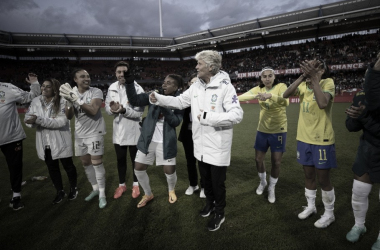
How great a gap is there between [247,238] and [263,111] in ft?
7.07

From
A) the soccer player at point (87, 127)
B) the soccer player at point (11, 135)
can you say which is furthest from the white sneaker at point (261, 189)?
the soccer player at point (11, 135)

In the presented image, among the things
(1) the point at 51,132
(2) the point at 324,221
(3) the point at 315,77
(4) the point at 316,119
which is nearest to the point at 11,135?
(1) the point at 51,132

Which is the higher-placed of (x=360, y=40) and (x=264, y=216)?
(x=360, y=40)

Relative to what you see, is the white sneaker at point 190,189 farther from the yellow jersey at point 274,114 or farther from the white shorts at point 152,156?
the yellow jersey at point 274,114

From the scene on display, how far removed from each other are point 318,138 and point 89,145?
3.59 metres

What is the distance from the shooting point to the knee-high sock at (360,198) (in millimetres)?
2285

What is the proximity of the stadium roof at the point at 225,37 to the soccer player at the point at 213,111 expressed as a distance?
3254 centimetres

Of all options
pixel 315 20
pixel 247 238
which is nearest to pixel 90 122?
pixel 247 238

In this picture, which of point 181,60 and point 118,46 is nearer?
point 118,46

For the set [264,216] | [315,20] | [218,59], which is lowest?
[264,216]

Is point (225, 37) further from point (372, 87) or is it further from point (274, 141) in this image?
point (372, 87)

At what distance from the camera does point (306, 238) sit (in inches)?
99.6

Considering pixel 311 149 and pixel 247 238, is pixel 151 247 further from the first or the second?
pixel 311 149

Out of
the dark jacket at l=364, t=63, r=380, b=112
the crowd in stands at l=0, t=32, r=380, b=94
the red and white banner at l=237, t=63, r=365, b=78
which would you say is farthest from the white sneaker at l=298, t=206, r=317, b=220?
the red and white banner at l=237, t=63, r=365, b=78
